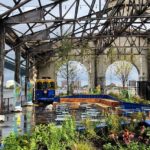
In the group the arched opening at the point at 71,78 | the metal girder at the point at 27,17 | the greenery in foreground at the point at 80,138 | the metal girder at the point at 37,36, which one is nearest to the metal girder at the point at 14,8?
the metal girder at the point at 27,17

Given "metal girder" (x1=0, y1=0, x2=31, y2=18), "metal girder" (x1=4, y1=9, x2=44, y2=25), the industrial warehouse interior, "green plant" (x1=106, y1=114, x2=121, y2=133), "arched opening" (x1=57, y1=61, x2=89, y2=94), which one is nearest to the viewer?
the industrial warehouse interior

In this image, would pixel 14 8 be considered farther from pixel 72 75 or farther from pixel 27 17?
pixel 72 75

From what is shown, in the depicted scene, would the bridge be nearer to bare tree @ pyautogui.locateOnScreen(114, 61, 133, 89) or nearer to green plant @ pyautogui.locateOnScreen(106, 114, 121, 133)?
bare tree @ pyautogui.locateOnScreen(114, 61, 133, 89)

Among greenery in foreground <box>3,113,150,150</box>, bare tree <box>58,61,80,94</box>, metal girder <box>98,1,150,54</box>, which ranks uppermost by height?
metal girder <box>98,1,150,54</box>

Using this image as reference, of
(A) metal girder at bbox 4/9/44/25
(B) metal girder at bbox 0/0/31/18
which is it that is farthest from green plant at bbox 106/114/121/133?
(A) metal girder at bbox 4/9/44/25

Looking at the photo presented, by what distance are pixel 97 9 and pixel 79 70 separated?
2607 cm

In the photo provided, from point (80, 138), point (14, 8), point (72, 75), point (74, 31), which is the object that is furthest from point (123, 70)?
point (80, 138)

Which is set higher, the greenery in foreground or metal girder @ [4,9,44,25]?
metal girder @ [4,9,44,25]

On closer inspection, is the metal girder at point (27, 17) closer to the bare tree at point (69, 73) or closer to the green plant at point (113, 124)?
the green plant at point (113, 124)

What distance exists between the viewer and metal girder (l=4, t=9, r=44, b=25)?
65.1 ft

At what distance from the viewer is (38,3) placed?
20.1 meters

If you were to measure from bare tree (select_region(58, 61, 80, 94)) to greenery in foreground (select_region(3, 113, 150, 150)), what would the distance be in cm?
3808

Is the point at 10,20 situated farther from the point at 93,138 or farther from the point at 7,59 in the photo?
the point at 93,138

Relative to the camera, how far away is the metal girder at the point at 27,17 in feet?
65.1
